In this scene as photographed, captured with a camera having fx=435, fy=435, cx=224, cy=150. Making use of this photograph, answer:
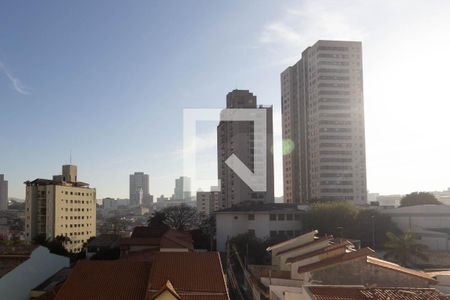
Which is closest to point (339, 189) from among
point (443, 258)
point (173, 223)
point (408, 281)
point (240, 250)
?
point (173, 223)

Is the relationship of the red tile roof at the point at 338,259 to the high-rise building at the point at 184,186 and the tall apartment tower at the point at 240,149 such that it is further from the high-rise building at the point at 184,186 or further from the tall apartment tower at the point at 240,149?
the tall apartment tower at the point at 240,149

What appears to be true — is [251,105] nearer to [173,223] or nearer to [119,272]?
[173,223]

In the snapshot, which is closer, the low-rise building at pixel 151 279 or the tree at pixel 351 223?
the low-rise building at pixel 151 279

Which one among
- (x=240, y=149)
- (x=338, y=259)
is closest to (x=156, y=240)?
(x=338, y=259)

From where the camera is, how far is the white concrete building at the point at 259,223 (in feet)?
127

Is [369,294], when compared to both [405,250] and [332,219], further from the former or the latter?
[332,219]

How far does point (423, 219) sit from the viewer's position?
3616 cm

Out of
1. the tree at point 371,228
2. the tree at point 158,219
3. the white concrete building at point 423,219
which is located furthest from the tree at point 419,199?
the tree at point 158,219

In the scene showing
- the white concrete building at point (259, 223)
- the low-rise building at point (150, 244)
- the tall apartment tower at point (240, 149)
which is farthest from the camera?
the tall apartment tower at point (240, 149)

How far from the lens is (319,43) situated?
2852 inches

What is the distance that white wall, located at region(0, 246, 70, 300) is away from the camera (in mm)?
18125

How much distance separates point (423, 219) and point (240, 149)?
37987mm

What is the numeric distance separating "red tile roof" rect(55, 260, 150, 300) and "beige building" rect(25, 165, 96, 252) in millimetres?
51938

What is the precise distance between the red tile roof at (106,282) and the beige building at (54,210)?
51938 millimetres
